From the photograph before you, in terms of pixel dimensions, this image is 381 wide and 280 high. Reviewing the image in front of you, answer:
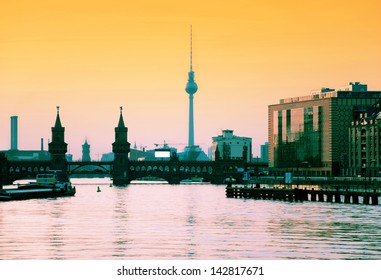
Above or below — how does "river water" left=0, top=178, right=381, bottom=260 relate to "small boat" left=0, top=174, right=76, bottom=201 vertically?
below

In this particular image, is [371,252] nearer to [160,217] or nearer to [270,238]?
[270,238]

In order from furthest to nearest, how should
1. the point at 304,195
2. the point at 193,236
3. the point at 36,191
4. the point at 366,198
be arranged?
the point at 36,191
the point at 304,195
the point at 366,198
the point at 193,236

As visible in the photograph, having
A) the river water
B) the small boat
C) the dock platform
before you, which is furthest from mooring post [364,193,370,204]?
the small boat

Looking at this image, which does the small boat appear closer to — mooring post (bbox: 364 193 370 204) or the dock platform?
the dock platform

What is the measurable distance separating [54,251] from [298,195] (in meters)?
92.7

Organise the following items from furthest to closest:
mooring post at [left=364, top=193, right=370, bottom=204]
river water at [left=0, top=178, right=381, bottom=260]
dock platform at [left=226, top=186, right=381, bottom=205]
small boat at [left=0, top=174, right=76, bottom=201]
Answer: small boat at [left=0, top=174, right=76, bottom=201] → dock platform at [left=226, top=186, right=381, bottom=205] → mooring post at [left=364, top=193, right=370, bottom=204] → river water at [left=0, top=178, right=381, bottom=260]

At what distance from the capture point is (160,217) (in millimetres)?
104625

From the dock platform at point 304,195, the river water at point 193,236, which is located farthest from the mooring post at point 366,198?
the river water at point 193,236

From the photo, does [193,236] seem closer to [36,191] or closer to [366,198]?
[366,198]

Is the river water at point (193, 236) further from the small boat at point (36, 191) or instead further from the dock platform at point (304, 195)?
the small boat at point (36, 191)

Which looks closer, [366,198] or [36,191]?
[366,198]

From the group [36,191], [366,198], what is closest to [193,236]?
[366,198]
